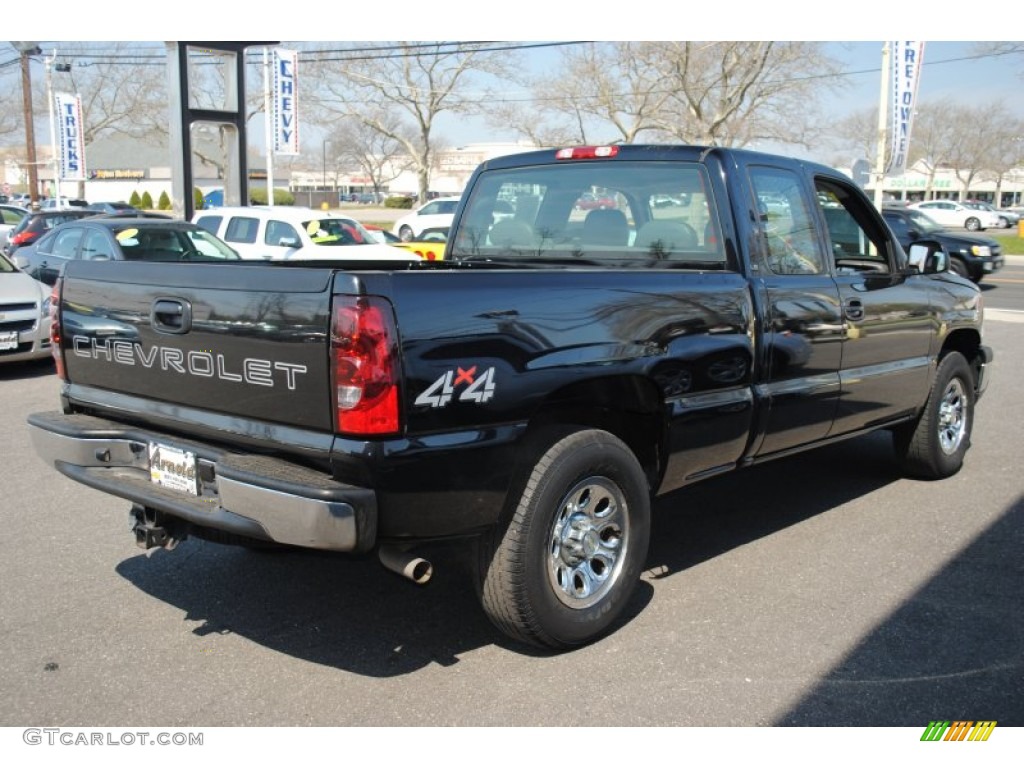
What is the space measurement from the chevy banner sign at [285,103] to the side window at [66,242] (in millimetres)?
13435

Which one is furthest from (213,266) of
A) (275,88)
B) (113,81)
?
(113,81)

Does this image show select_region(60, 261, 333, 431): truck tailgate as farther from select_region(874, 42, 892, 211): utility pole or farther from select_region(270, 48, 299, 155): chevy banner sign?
select_region(270, 48, 299, 155): chevy banner sign

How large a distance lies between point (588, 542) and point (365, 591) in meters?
1.19

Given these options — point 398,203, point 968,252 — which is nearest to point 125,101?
point 398,203

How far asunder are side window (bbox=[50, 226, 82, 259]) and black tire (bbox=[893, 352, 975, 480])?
1077 cm

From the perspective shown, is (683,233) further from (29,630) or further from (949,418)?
(29,630)

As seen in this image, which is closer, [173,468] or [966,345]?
[173,468]

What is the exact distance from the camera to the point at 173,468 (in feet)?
11.7

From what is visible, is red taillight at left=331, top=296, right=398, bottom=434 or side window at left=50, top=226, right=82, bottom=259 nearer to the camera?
red taillight at left=331, top=296, right=398, bottom=434

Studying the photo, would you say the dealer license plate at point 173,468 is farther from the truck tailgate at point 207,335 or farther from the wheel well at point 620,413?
the wheel well at point 620,413

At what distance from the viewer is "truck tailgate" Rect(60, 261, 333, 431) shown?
3158mm

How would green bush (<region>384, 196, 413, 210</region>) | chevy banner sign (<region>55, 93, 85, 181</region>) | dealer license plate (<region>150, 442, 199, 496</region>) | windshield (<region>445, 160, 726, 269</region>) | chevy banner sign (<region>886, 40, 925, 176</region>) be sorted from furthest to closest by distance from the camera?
green bush (<region>384, 196, 413, 210</region>)
chevy banner sign (<region>55, 93, 85, 181</region>)
chevy banner sign (<region>886, 40, 925, 176</region>)
windshield (<region>445, 160, 726, 269</region>)
dealer license plate (<region>150, 442, 199, 496</region>)

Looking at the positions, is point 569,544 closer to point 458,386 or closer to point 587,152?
point 458,386

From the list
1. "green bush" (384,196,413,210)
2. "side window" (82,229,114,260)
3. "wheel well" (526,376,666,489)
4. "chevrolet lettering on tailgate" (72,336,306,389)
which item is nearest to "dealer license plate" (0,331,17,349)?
"side window" (82,229,114,260)
